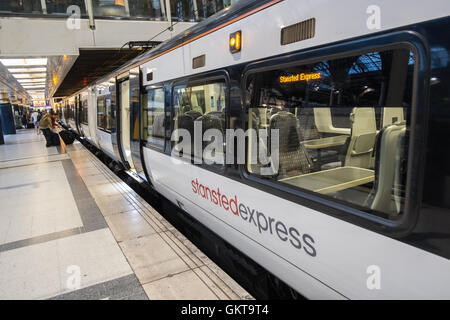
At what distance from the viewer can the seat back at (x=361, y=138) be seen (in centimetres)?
264

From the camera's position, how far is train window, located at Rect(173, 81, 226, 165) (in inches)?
108

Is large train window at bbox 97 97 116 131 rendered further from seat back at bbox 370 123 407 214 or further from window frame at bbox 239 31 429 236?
seat back at bbox 370 123 407 214

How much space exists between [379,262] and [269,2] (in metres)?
1.73

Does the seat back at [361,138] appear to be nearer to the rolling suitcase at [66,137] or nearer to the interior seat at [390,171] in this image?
the interior seat at [390,171]

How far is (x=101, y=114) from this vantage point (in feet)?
27.4

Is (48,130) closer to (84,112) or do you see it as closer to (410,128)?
(84,112)

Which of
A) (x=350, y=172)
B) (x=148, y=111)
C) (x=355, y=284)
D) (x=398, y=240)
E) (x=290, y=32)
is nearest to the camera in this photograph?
(x=398, y=240)

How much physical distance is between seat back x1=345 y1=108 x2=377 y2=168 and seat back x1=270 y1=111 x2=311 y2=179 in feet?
1.66
